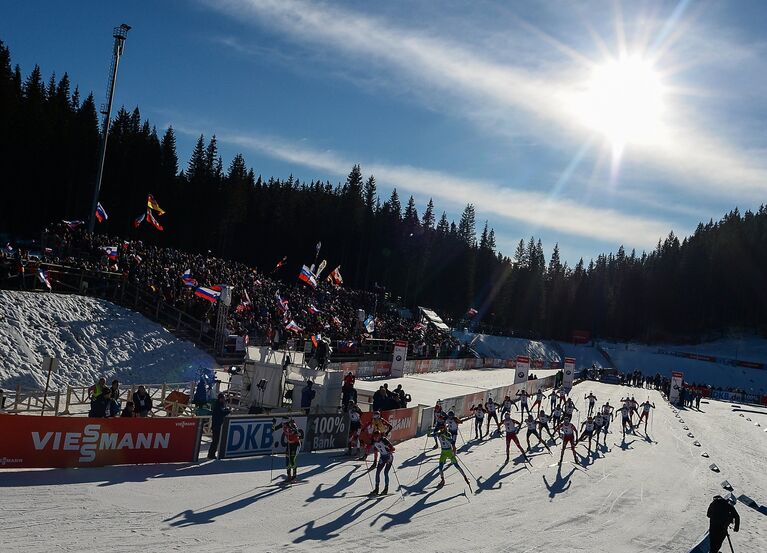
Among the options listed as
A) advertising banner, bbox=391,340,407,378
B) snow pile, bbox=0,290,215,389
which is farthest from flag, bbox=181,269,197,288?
advertising banner, bbox=391,340,407,378

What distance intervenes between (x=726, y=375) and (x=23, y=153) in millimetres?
90221

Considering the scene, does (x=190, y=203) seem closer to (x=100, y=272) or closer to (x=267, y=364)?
(x=100, y=272)

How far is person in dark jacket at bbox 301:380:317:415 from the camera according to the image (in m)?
22.2

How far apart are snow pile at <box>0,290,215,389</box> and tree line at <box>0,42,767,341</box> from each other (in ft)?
115

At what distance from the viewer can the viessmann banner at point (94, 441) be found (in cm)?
1363

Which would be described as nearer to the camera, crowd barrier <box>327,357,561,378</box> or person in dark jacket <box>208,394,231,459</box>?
person in dark jacket <box>208,394,231,459</box>

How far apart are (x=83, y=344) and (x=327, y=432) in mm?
11784

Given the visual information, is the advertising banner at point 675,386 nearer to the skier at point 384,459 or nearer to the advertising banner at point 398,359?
the advertising banner at point 398,359

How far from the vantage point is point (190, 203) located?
258 feet

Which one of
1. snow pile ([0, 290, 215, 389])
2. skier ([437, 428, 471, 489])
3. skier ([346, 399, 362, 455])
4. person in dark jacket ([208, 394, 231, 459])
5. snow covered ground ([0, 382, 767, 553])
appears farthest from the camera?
snow pile ([0, 290, 215, 389])

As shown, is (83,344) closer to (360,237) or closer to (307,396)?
(307,396)

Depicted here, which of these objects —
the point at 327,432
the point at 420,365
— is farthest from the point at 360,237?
the point at 327,432

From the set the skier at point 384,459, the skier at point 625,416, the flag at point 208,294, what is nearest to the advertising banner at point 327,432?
the skier at point 384,459

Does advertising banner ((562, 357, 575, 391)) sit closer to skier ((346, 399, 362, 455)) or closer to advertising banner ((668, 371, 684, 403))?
advertising banner ((668, 371, 684, 403))
